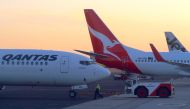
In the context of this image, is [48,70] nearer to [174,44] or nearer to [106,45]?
[106,45]

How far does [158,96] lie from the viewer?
39562mm

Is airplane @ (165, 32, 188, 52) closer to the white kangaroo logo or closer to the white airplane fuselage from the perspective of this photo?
the white kangaroo logo

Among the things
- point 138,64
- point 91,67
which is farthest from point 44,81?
A: point 138,64

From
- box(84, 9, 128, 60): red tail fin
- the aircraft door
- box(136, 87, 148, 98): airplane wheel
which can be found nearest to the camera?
the aircraft door

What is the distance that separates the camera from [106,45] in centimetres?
6153

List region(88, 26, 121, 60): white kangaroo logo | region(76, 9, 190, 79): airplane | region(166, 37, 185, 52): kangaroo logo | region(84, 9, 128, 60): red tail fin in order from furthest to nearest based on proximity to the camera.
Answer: region(166, 37, 185, 52): kangaroo logo → region(76, 9, 190, 79): airplane → region(88, 26, 121, 60): white kangaroo logo → region(84, 9, 128, 60): red tail fin

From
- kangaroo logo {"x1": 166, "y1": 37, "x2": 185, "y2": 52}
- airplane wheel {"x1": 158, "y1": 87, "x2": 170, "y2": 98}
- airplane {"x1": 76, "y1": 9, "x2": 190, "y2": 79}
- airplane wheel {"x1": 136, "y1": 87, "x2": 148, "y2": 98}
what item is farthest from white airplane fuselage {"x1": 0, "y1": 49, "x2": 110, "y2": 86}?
kangaroo logo {"x1": 166, "y1": 37, "x2": 185, "y2": 52}

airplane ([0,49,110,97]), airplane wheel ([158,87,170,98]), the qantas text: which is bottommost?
airplane wheel ([158,87,170,98])

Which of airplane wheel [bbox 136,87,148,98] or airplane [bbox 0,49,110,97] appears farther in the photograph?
airplane wheel [bbox 136,87,148,98]

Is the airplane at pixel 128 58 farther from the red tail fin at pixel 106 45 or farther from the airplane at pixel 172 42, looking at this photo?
the airplane at pixel 172 42

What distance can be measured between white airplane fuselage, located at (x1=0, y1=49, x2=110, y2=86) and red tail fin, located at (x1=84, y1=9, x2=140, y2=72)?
65.1 feet

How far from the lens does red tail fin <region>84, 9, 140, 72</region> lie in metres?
58.5

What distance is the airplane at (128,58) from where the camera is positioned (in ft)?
198

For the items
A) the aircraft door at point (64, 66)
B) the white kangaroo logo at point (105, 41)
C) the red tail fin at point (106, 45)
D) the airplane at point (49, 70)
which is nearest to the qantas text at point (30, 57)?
the airplane at point (49, 70)
